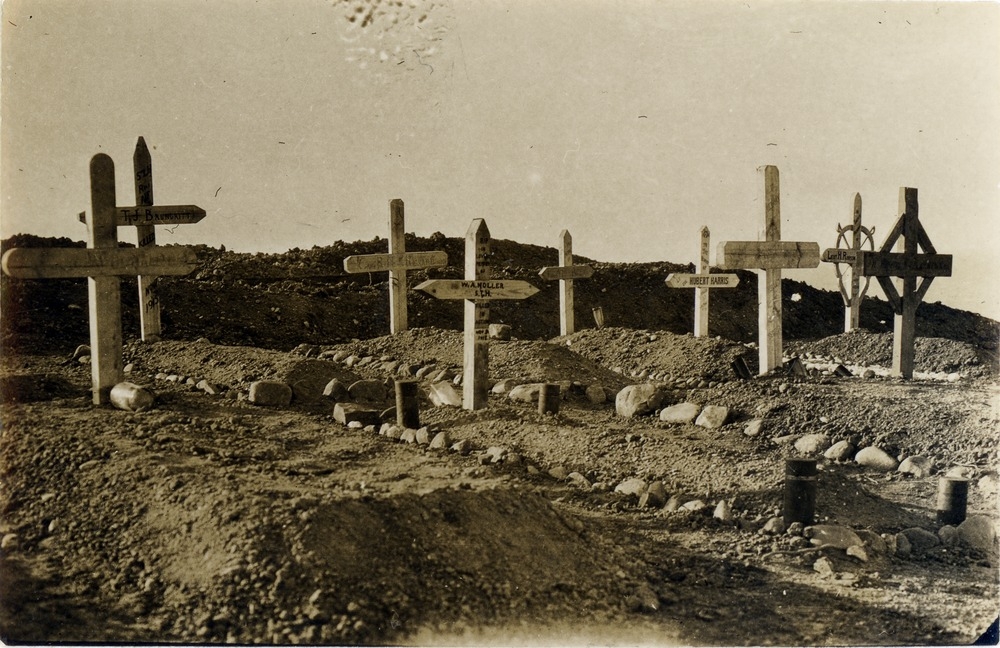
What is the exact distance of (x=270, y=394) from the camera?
906cm

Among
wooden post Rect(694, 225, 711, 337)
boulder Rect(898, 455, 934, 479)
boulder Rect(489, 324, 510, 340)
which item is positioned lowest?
boulder Rect(898, 455, 934, 479)

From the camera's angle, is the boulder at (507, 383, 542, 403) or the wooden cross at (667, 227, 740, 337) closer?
the boulder at (507, 383, 542, 403)

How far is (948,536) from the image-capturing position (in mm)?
6469

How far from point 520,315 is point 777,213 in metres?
9.72

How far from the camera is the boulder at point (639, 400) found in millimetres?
9805

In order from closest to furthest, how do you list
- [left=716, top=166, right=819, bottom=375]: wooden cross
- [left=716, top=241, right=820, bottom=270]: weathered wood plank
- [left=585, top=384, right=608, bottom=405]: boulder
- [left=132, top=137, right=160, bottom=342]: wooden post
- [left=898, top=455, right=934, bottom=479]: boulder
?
1. [left=898, top=455, right=934, bottom=479]: boulder
2. [left=716, top=241, right=820, bottom=270]: weathered wood plank
3. [left=585, top=384, right=608, bottom=405]: boulder
4. [left=716, top=166, right=819, bottom=375]: wooden cross
5. [left=132, top=137, right=160, bottom=342]: wooden post

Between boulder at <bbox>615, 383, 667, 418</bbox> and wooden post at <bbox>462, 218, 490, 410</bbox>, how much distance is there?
1.60 m

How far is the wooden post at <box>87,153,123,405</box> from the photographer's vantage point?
8.04 meters

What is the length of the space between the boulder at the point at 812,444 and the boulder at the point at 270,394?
5.22m

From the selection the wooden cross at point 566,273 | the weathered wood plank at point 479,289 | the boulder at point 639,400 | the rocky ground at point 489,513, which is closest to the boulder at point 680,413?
the rocky ground at point 489,513

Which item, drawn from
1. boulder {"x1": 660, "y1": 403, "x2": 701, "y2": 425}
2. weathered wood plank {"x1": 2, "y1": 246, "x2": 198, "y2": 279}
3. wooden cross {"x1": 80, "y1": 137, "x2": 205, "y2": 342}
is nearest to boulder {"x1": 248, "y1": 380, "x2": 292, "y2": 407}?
weathered wood plank {"x1": 2, "y1": 246, "x2": 198, "y2": 279}

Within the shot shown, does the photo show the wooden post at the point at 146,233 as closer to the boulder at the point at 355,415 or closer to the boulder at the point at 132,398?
the boulder at the point at 132,398

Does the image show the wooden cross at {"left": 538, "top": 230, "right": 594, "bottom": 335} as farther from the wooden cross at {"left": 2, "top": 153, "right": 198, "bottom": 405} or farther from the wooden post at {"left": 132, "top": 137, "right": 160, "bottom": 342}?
the wooden cross at {"left": 2, "top": 153, "right": 198, "bottom": 405}

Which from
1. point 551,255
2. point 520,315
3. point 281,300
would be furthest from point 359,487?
point 551,255
